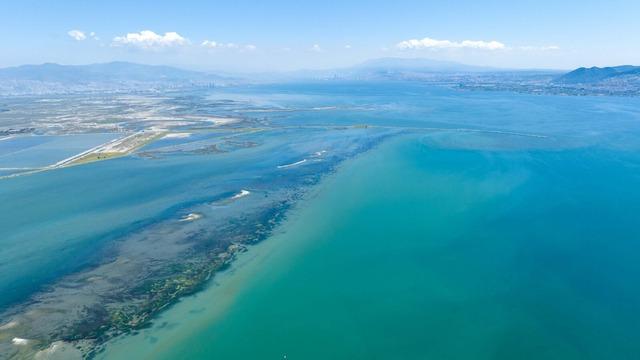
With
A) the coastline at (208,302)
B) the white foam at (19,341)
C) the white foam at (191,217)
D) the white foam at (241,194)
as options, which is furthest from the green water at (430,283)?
the white foam at (191,217)

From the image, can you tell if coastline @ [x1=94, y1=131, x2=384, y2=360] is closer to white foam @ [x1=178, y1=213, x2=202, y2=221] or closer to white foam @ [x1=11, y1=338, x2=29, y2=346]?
white foam @ [x1=11, y1=338, x2=29, y2=346]

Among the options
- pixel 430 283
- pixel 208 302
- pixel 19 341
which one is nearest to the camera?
pixel 19 341

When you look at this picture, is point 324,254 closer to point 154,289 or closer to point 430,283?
point 430,283

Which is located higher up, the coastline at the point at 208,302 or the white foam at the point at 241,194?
the white foam at the point at 241,194

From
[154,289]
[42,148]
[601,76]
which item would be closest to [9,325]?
[154,289]

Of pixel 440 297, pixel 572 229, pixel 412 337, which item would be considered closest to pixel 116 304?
pixel 412 337

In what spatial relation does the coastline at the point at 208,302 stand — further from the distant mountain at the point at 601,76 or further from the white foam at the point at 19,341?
the distant mountain at the point at 601,76
